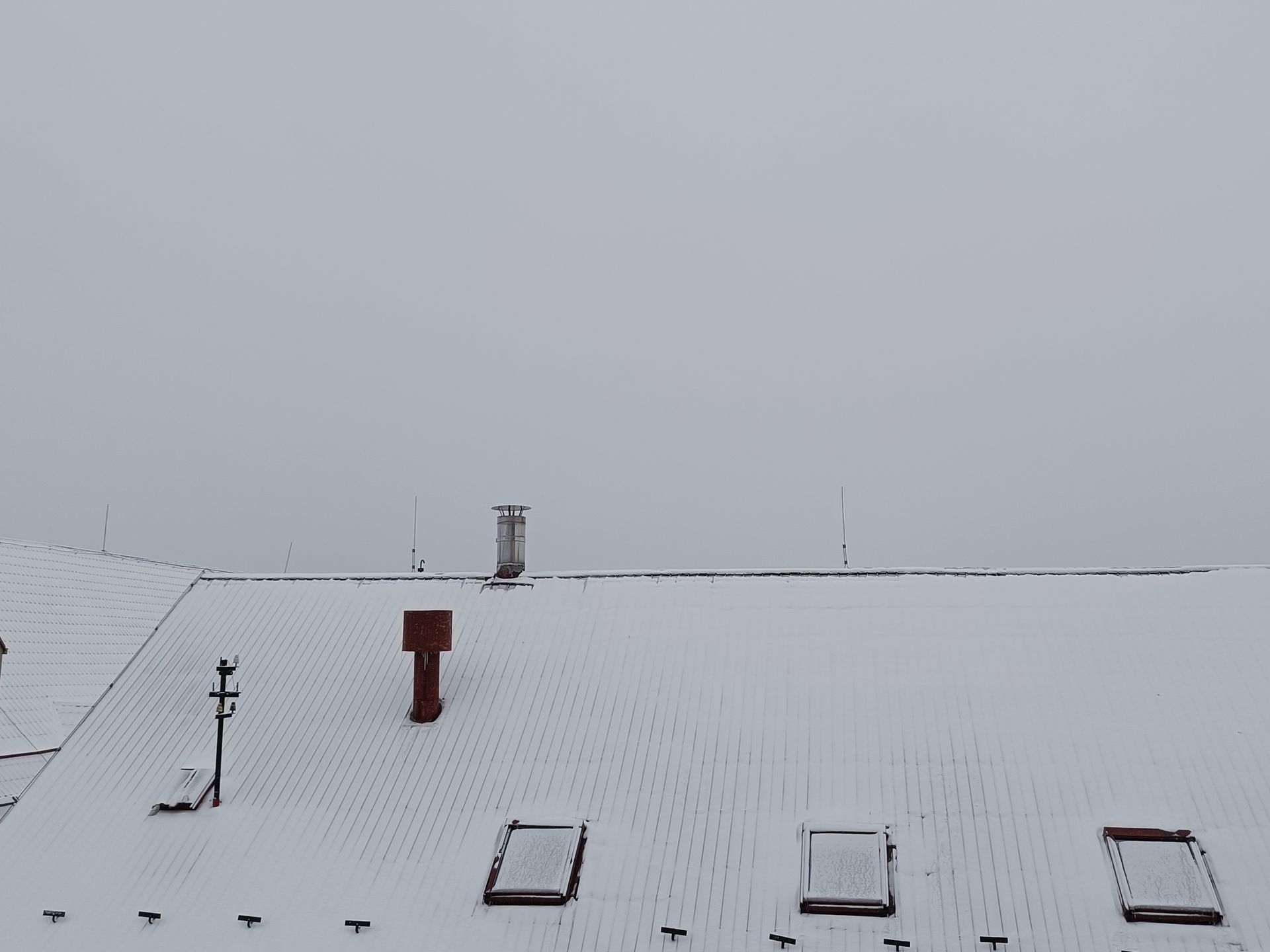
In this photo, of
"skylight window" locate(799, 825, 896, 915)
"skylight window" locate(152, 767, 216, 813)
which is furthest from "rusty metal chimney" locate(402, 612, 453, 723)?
"skylight window" locate(799, 825, 896, 915)

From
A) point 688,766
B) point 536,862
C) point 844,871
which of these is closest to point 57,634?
point 536,862

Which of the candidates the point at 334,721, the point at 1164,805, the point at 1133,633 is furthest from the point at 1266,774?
the point at 334,721

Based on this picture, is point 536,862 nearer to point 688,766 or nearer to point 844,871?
point 688,766

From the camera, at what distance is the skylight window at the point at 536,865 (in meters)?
16.7

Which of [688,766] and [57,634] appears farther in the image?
[57,634]

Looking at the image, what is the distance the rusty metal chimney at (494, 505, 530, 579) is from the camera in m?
A: 24.6

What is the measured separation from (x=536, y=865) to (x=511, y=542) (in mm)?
9076

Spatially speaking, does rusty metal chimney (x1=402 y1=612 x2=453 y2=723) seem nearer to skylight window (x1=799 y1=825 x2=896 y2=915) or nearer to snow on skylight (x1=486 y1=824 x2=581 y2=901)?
snow on skylight (x1=486 y1=824 x2=581 y2=901)

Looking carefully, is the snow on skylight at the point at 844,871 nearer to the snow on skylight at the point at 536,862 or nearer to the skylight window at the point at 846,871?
the skylight window at the point at 846,871

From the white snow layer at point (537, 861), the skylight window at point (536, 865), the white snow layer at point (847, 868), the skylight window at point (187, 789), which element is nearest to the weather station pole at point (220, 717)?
the skylight window at point (187, 789)

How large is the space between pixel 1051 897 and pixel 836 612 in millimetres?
7347

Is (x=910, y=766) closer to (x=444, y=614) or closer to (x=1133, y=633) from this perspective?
(x=1133, y=633)

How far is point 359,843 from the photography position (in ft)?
59.1

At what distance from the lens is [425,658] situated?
20.5 meters
